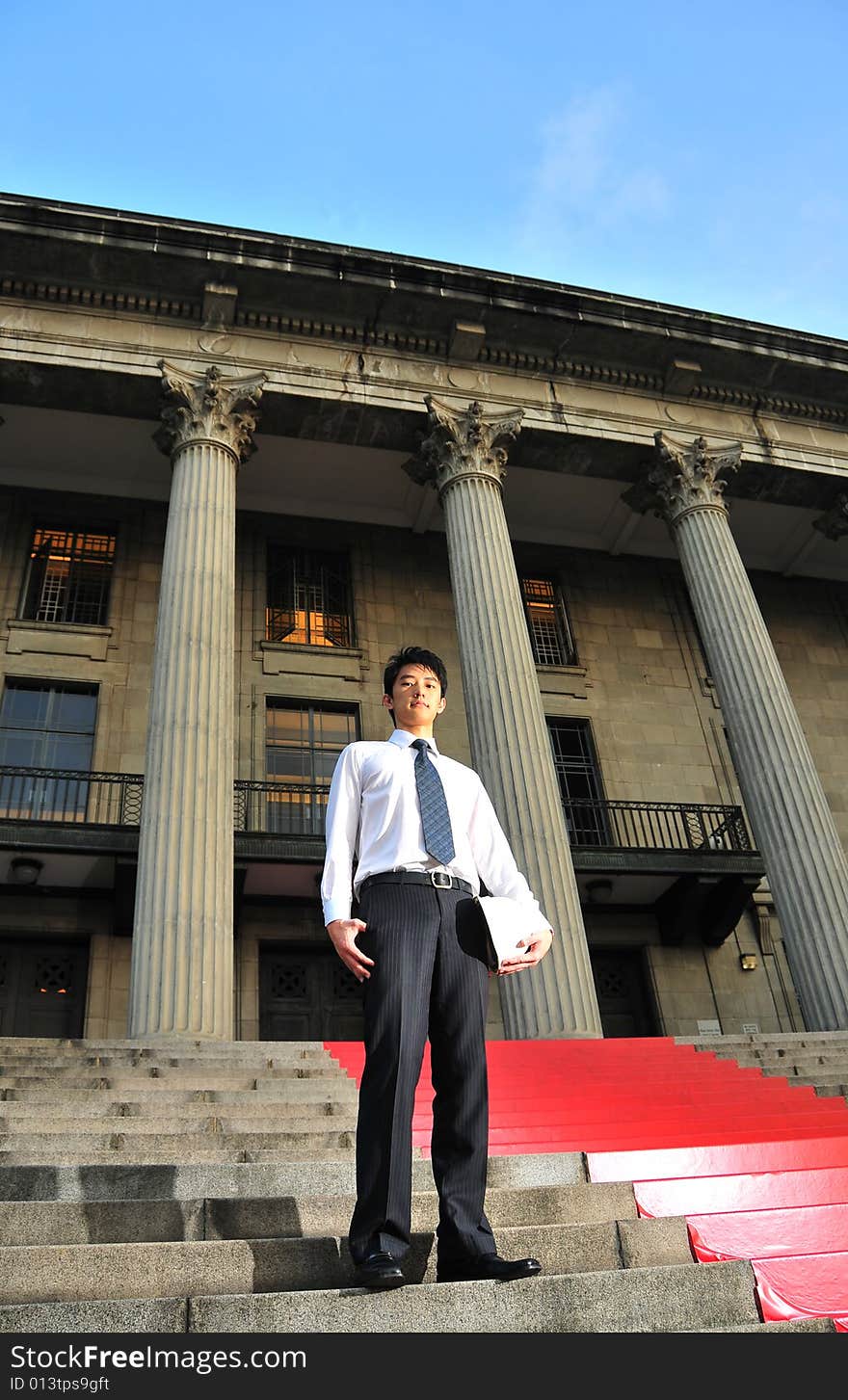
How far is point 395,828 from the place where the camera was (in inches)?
146

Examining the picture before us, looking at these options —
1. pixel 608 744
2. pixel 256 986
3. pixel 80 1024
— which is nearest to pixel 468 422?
pixel 608 744

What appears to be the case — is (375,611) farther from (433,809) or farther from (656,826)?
(433,809)

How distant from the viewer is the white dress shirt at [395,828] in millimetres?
3613

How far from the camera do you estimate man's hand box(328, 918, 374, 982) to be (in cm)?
334

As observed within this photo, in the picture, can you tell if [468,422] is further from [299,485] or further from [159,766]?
[159,766]

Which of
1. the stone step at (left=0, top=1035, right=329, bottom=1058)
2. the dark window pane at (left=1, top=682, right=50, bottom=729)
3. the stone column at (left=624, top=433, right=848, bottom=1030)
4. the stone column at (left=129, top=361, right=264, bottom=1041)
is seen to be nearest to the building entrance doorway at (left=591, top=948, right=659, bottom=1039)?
the stone column at (left=624, top=433, right=848, bottom=1030)

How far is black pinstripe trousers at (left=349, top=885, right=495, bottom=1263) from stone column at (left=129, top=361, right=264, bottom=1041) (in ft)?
24.1

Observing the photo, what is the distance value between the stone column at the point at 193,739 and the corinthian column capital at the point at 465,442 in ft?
9.69

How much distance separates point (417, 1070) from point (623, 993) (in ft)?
51.2

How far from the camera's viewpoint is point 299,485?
63.9ft

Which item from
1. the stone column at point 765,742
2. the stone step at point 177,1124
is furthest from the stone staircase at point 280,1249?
the stone column at point 765,742

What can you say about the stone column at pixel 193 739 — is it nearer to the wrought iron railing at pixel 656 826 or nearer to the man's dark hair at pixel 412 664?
the man's dark hair at pixel 412 664

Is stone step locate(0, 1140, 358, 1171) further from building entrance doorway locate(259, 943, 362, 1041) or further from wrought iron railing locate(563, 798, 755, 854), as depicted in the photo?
wrought iron railing locate(563, 798, 755, 854)

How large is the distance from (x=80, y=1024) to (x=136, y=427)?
32.9 ft
